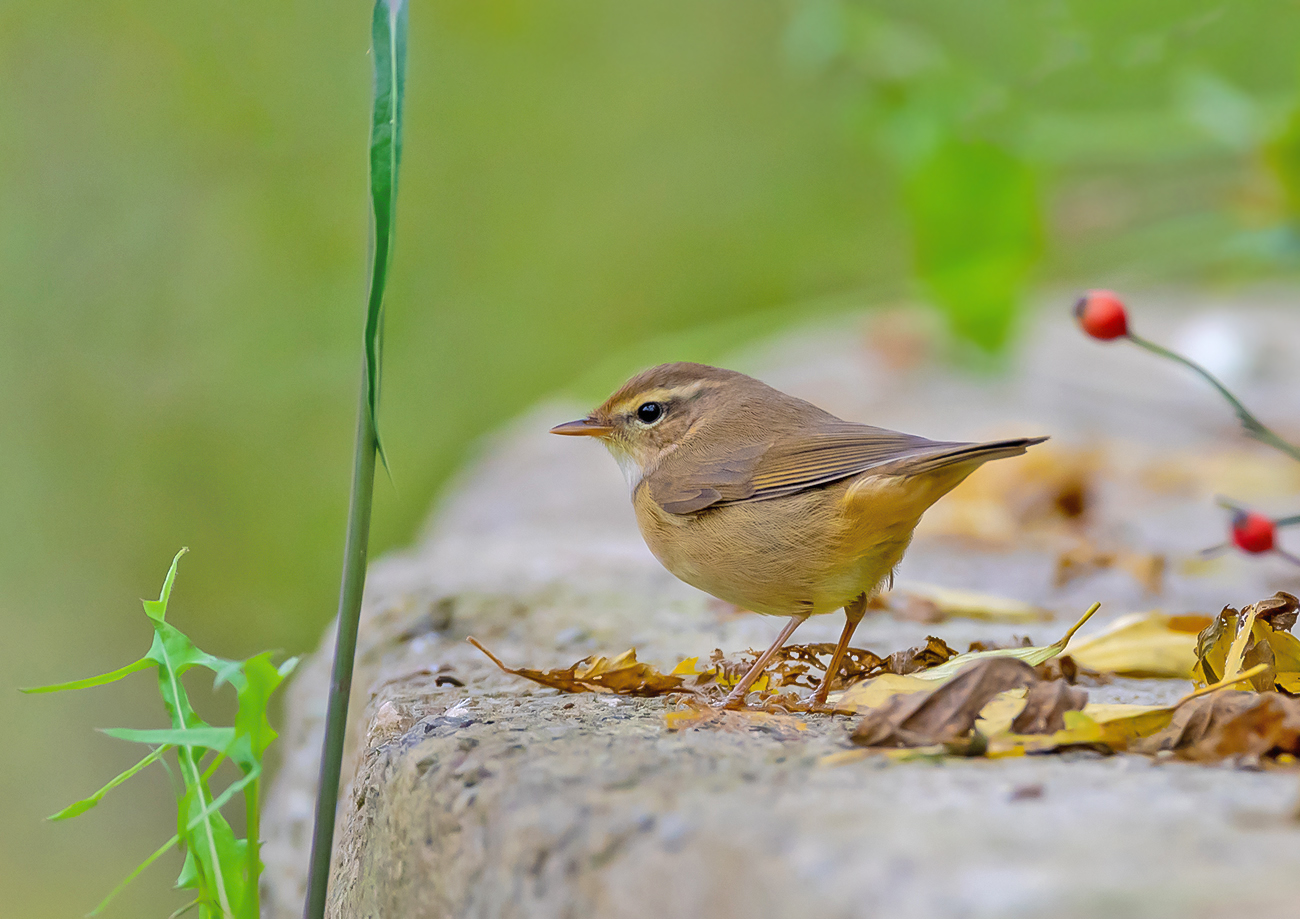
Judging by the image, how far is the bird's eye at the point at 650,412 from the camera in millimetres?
2668

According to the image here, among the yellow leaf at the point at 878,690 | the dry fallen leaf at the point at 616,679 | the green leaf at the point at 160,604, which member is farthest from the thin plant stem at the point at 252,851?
the yellow leaf at the point at 878,690

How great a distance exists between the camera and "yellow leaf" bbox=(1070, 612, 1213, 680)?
224 centimetres

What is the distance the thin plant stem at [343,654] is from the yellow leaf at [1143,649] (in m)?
1.42

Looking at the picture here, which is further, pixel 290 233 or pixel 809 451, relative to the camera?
pixel 290 233

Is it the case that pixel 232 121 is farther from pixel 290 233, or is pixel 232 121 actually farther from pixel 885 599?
pixel 885 599

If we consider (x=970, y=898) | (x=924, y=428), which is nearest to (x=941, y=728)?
(x=970, y=898)

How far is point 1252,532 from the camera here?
1.44 meters

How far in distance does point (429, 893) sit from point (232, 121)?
7658 mm

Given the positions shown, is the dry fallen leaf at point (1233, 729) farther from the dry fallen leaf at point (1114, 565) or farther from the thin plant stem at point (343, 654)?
the dry fallen leaf at point (1114, 565)

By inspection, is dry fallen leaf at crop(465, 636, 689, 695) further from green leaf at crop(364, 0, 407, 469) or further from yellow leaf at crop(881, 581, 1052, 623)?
yellow leaf at crop(881, 581, 1052, 623)

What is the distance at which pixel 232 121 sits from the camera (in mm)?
8023

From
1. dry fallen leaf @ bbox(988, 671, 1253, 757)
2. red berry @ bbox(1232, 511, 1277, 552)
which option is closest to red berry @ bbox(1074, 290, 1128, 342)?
red berry @ bbox(1232, 511, 1277, 552)

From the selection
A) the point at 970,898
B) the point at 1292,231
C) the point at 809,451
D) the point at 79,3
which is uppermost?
the point at 79,3

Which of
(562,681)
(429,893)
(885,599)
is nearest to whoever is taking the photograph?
(429,893)
